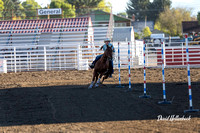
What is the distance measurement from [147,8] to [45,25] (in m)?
88.3

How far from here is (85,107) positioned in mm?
9867

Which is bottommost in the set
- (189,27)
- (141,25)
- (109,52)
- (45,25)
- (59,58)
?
(59,58)

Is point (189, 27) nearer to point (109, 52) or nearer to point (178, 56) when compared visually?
point (178, 56)

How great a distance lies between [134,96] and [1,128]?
535 centimetres

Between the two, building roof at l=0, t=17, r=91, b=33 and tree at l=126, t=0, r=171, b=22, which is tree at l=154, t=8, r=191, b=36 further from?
building roof at l=0, t=17, r=91, b=33

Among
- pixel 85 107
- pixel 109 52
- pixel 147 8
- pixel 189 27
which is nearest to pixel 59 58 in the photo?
pixel 109 52

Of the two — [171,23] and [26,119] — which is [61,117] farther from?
[171,23]

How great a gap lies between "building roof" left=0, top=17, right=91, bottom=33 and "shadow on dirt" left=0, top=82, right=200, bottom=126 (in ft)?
80.1

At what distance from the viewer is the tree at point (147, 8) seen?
4645 inches

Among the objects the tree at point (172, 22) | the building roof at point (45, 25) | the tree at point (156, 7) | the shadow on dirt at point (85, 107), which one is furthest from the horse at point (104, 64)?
the tree at point (156, 7)

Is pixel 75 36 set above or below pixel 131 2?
below

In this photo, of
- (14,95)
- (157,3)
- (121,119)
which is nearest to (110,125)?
(121,119)

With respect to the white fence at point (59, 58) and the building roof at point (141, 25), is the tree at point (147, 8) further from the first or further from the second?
the white fence at point (59, 58)

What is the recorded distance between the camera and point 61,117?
858cm
